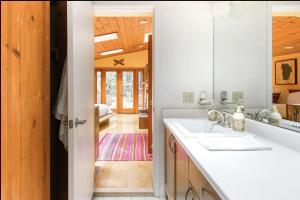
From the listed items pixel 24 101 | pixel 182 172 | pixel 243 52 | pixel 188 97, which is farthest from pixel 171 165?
pixel 24 101

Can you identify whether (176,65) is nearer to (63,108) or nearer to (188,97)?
(188,97)

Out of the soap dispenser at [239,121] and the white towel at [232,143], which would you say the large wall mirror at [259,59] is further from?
the white towel at [232,143]

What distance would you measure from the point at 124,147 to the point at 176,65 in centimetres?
213

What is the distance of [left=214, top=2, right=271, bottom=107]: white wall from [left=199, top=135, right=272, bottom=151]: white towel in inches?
11.7

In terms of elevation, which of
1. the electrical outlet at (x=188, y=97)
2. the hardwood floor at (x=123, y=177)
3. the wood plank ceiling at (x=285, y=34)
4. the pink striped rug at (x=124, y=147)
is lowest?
the hardwood floor at (x=123, y=177)

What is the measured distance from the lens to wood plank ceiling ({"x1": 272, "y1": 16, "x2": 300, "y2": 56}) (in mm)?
1145

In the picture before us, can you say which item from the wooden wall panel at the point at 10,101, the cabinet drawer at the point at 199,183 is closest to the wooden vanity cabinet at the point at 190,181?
the cabinet drawer at the point at 199,183

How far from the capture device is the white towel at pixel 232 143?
116 cm

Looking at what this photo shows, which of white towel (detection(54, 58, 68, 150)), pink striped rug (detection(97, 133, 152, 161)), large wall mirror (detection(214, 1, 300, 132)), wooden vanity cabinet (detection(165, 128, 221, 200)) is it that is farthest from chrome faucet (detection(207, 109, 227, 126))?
pink striped rug (detection(97, 133, 152, 161))

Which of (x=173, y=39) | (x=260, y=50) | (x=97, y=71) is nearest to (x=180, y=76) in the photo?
(x=173, y=39)

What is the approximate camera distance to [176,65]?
7.61 ft

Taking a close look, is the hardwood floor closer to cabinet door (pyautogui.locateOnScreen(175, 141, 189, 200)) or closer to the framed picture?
cabinet door (pyautogui.locateOnScreen(175, 141, 189, 200))

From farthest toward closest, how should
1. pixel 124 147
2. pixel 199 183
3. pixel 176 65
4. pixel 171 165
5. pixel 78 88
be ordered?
pixel 124 147, pixel 176 65, pixel 171 165, pixel 78 88, pixel 199 183

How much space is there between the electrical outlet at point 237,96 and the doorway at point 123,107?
1072mm
